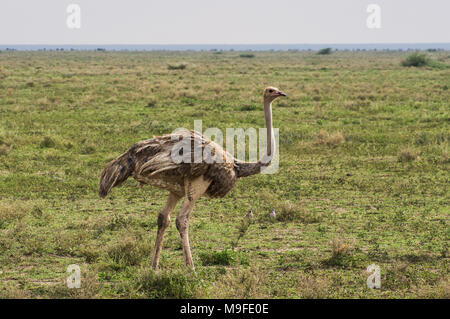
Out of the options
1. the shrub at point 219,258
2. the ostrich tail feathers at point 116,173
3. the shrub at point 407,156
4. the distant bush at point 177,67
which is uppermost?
the distant bush at point 177,67

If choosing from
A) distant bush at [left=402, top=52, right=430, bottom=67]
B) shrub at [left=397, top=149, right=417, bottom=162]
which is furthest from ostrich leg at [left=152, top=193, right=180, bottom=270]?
distant bush at [left=402, top=52, right=430, bottom=67]

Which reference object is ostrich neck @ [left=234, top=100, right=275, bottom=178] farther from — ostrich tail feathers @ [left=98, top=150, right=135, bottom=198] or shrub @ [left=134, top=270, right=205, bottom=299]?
shrub @ [left=134, top=270, right=205, bottom=299]

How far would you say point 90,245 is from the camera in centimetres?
781

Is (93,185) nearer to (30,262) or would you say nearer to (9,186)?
(9,186)

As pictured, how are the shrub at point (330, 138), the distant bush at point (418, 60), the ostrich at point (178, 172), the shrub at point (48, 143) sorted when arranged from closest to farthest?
the ostrich at point (178, 172), the shrub at point (48, 143), the shrub at point (330, 138), the distant bush at point (418, 60)

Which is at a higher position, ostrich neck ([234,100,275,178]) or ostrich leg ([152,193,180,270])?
ostrich neck ([234,100,275,178])

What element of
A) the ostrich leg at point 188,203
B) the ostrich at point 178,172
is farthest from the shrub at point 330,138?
the ostrich leg at point 188,203

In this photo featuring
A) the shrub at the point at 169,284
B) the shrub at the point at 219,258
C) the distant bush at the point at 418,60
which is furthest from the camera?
the distant bush at the point at 418,60

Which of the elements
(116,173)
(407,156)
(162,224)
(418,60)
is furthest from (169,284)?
(418,60)

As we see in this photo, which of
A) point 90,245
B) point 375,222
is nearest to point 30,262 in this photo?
point 90,245

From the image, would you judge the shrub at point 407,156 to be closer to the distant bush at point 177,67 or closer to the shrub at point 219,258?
the shrub at point 219,258

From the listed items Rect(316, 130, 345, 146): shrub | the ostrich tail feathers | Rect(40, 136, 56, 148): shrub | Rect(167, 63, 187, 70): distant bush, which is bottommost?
Rect(316, 130, 345, 146): shrub

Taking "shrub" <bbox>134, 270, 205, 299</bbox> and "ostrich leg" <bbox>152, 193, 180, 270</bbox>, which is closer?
"shrub" <bbox>134, 270, 205, 299</bbox>
